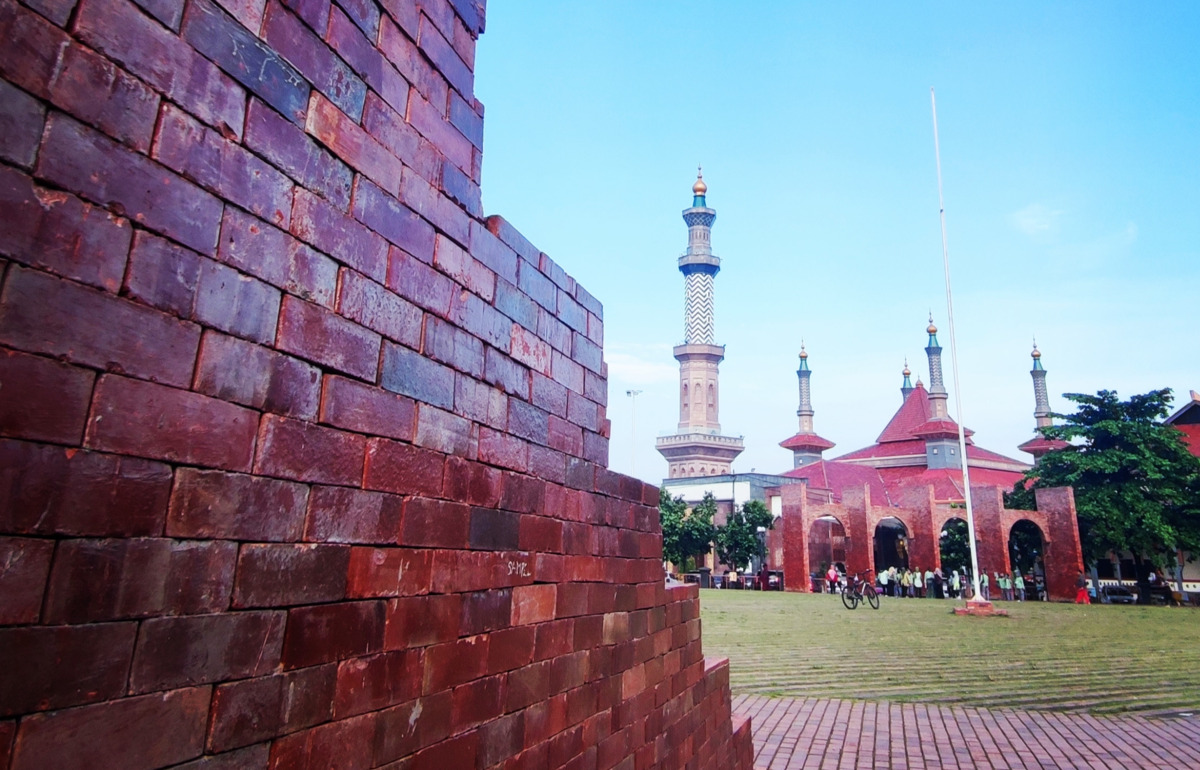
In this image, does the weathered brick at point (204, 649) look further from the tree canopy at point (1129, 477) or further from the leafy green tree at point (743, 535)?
the leafy green tree at point (743, 535)

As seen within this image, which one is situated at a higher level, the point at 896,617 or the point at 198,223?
the point at 198,223

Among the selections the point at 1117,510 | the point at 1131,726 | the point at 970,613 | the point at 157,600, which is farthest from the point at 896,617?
the point at 157,600

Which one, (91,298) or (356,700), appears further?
(356,700)

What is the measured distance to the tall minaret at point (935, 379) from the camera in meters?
56.1

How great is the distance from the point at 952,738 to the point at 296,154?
21.9ft

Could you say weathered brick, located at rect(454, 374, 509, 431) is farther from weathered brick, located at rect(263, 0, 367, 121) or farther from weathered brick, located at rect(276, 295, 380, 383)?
weathered brick, located at rect(263, 0, 367, 121)

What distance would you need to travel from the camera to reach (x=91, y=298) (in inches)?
53.1

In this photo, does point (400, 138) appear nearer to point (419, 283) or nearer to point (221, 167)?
point (419, 283)

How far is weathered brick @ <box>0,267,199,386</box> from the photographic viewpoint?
124 cm

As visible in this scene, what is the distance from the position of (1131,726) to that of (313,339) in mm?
7885

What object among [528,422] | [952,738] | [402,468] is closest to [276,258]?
[402,468]

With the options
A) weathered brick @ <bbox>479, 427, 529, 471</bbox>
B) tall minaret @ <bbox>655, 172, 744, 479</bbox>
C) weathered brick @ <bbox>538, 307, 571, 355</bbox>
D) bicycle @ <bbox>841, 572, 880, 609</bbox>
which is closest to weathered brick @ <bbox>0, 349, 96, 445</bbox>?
weathered brick @ <bbox>479, 427, 529, 471</bbox>

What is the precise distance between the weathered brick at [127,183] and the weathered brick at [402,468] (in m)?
0.67

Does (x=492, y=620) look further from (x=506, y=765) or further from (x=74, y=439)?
(x=74, y=439)
